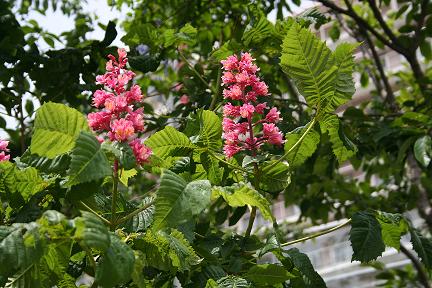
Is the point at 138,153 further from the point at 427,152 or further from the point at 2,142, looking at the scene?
the point at 427,152

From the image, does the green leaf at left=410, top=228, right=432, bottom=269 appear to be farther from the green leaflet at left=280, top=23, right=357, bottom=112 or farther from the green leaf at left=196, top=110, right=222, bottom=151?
the green leaf at left=196, top=110, right=222, bottom=151

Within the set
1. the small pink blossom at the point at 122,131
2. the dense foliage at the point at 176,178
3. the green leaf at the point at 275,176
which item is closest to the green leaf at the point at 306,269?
the dense foliage at the point at 176,178

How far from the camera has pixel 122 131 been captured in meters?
1.08

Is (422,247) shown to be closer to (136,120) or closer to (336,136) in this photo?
(336,136)

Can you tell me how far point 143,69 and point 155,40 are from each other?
131 mm

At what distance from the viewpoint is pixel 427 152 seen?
233 cm

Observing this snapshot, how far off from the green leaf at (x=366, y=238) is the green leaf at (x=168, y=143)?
42cm

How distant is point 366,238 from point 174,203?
0.55 m

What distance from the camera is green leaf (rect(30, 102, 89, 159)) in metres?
1.05

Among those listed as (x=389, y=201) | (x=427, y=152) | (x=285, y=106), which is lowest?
(x=389, y=201)

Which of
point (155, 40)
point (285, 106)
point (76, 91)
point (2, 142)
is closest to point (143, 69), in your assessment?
point (155, 40)

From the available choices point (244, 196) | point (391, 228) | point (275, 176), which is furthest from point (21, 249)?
point (391, 228)

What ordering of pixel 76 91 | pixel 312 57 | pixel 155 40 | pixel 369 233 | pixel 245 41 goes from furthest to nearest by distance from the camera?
pixel 76 91
pixel 155 40
pixel 245 41
pixel 369 233
pixel 312 57

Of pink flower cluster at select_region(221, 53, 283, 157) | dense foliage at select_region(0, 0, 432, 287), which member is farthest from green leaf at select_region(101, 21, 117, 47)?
pink flower cluster at select_region(221, 53, 283, 157)
